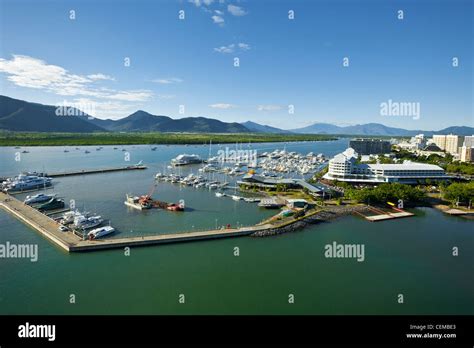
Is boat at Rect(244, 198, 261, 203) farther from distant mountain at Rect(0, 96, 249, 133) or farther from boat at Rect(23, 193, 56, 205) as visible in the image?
distant mountain at Rect(0, 96, 249, 133)

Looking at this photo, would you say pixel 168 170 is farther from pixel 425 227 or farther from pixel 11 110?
pixel 11 110

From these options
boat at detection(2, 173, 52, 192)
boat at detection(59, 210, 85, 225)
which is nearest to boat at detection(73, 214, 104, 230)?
boat at detection(59, 210, 85, 225)

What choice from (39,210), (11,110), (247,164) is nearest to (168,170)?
(247,164)

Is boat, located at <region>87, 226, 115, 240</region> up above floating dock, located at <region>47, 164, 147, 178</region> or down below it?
below

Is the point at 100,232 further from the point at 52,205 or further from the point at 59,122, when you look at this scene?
the point at 59,122

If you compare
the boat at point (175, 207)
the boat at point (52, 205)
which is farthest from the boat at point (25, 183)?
the boat at point (175, 207)

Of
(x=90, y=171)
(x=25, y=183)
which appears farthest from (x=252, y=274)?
(x=90, y=171)
